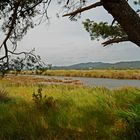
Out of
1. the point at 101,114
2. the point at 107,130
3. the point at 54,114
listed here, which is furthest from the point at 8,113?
the point at 107,130

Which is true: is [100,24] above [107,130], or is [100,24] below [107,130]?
above

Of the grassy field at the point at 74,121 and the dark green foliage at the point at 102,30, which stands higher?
the dark green foliage at the point at 102,30

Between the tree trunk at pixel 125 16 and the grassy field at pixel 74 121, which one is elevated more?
the tree trunk at pixel 125 16

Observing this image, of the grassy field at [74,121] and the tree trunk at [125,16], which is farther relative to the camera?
the grassy field at [74,121]

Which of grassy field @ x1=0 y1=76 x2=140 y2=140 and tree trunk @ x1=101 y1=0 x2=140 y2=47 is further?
grassy field @ x1=0 y1=76 x2=140 y2=140

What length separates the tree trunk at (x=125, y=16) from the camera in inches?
269

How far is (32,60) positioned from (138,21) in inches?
98.1

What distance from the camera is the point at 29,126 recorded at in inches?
389

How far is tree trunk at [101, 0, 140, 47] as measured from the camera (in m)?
6.82

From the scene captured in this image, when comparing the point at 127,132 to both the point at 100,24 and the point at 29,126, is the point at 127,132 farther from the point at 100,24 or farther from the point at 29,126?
the point at 100,24

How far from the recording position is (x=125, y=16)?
689 cm

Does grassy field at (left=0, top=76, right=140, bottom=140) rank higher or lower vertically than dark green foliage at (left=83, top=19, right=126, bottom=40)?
lower

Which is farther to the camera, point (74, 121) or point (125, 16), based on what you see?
point (74, 121)

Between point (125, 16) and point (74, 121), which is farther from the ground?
point (125, 16)
